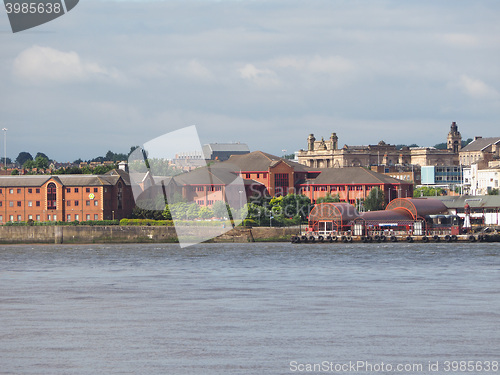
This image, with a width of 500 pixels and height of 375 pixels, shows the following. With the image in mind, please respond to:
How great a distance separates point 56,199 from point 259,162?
117ft

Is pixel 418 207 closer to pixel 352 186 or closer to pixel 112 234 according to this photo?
pixel 352 186

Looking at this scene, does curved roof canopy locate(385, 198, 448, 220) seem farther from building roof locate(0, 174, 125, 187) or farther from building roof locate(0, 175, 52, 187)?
building roof locate(0, 175, 52, 187)

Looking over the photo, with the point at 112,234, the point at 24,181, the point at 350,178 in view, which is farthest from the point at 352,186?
the point at 24,181

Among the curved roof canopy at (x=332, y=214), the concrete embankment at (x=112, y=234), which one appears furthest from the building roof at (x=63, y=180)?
the curved roof canopy at (x=332, y=214)

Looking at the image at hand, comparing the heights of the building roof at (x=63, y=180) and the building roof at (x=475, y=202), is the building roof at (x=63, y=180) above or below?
above

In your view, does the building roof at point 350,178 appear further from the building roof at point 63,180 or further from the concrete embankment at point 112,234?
the building roof at point 63,180

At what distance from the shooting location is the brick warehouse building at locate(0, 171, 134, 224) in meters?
103

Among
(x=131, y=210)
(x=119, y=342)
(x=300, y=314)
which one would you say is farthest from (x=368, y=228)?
(x=119, y=342)

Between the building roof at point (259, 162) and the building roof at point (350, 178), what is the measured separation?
3.95 m

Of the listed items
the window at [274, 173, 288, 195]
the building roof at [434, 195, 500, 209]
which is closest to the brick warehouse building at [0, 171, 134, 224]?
the window at [274, 173, 288, 195]

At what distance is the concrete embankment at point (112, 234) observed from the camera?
9425 centimetres

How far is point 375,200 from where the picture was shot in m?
118

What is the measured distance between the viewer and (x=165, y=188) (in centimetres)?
10781

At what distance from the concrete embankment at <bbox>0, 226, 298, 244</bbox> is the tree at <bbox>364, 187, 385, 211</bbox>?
24407 millimetres
